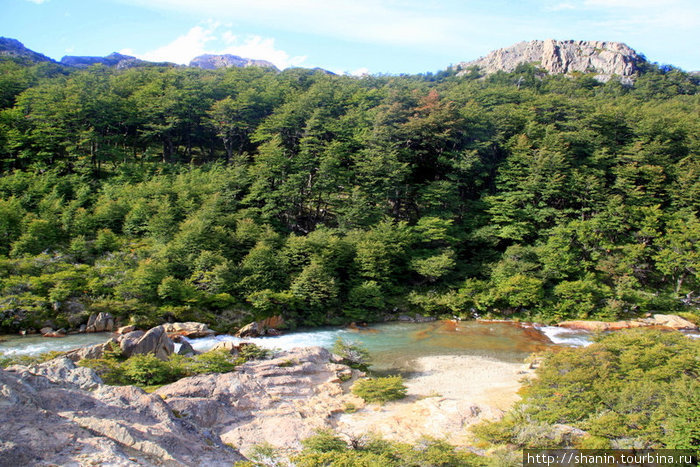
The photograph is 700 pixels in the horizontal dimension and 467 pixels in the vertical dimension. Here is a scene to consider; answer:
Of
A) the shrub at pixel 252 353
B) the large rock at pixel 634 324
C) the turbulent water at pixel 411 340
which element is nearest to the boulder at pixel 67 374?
the shrub at pixel 252 353

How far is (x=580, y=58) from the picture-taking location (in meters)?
86.5

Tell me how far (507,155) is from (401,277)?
1806cm

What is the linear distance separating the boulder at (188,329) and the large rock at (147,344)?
4036mm

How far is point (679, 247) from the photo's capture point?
1199 inches

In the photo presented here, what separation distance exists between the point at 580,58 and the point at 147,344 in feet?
334

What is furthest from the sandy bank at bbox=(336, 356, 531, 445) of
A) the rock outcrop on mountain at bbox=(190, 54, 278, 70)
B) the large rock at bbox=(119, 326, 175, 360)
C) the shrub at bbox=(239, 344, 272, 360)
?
the rock outcrop on mountain at bbox=(190, 54, 278, 70)

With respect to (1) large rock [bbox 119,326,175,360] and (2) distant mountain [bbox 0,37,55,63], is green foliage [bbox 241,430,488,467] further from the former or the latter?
(2) distant mountain [bbox 0,37,55,63]

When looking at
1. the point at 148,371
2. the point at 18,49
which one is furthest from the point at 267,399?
the point at 18,49

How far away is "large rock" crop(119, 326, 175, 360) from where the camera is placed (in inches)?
653

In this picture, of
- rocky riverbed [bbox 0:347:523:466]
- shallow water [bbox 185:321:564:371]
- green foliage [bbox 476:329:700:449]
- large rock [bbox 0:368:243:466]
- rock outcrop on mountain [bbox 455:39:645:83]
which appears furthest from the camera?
rock outcrop on mountain [bbox 455:39:645:83]

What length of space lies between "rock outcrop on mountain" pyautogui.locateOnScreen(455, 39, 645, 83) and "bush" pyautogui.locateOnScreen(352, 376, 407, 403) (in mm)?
89200

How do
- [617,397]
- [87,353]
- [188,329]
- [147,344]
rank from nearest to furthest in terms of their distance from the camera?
[617,397] < [87,353] < [147,344] < [188,329]

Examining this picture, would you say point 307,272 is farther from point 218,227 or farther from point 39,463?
point 39,463

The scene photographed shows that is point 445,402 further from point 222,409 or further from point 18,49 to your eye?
point 18,49
